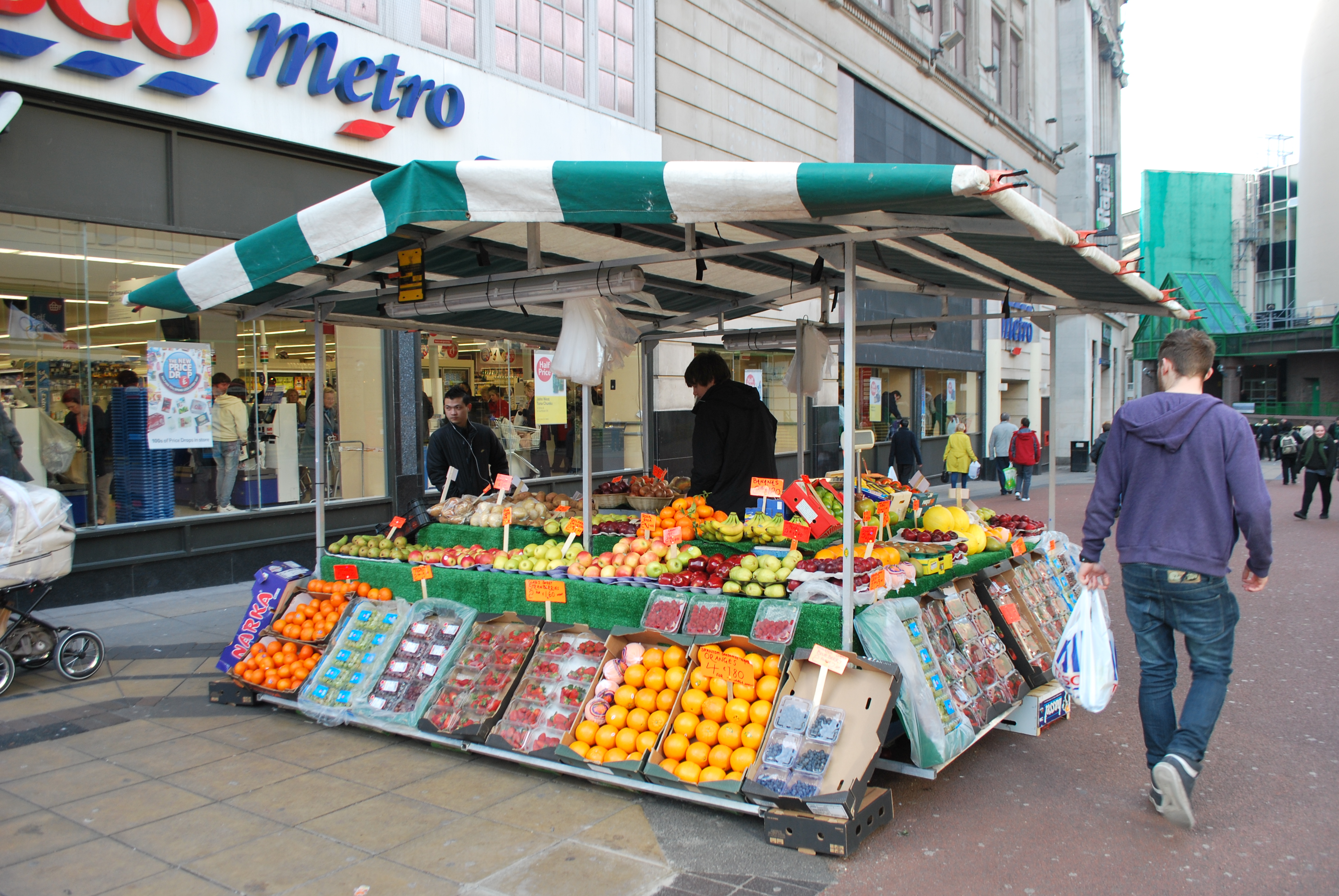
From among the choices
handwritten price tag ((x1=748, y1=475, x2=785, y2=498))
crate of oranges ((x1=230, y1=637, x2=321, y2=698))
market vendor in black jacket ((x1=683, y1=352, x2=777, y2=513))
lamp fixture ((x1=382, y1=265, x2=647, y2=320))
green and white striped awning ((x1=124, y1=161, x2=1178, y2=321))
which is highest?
green and white striped awning ((x1=124, y1=161, x2=1178, y2=321))

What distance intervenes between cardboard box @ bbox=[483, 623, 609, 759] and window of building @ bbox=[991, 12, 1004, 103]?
83.4 feet

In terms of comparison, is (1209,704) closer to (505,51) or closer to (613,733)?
(613,733)

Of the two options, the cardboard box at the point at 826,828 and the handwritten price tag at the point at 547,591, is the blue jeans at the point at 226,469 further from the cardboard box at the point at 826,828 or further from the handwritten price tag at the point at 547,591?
the cardboard box at the point at 826,828

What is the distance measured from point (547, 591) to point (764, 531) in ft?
4.45

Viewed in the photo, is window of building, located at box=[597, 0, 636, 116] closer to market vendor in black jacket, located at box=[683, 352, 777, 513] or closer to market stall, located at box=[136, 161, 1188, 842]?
market stall, located at box=[136, 161, 1188, 842]

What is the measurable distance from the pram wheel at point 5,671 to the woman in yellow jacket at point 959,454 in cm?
1470

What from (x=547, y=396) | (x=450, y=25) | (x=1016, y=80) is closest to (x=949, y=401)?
(x=1016, y=80)

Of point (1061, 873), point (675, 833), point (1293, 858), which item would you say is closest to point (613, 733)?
point (675, 833)

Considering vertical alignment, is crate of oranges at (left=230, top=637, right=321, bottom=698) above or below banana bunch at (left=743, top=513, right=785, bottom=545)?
below

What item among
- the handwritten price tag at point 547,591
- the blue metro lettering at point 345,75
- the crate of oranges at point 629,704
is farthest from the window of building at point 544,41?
the crate of oranges at point 629,704

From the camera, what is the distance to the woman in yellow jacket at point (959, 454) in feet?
54.6

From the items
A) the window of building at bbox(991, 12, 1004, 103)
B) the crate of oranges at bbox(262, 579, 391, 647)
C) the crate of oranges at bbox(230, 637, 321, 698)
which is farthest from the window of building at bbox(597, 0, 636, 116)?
the window of building at bbox(991, 12, 1004, 103)

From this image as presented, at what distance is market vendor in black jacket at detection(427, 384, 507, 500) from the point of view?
738cm

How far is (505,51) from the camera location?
10.9m
